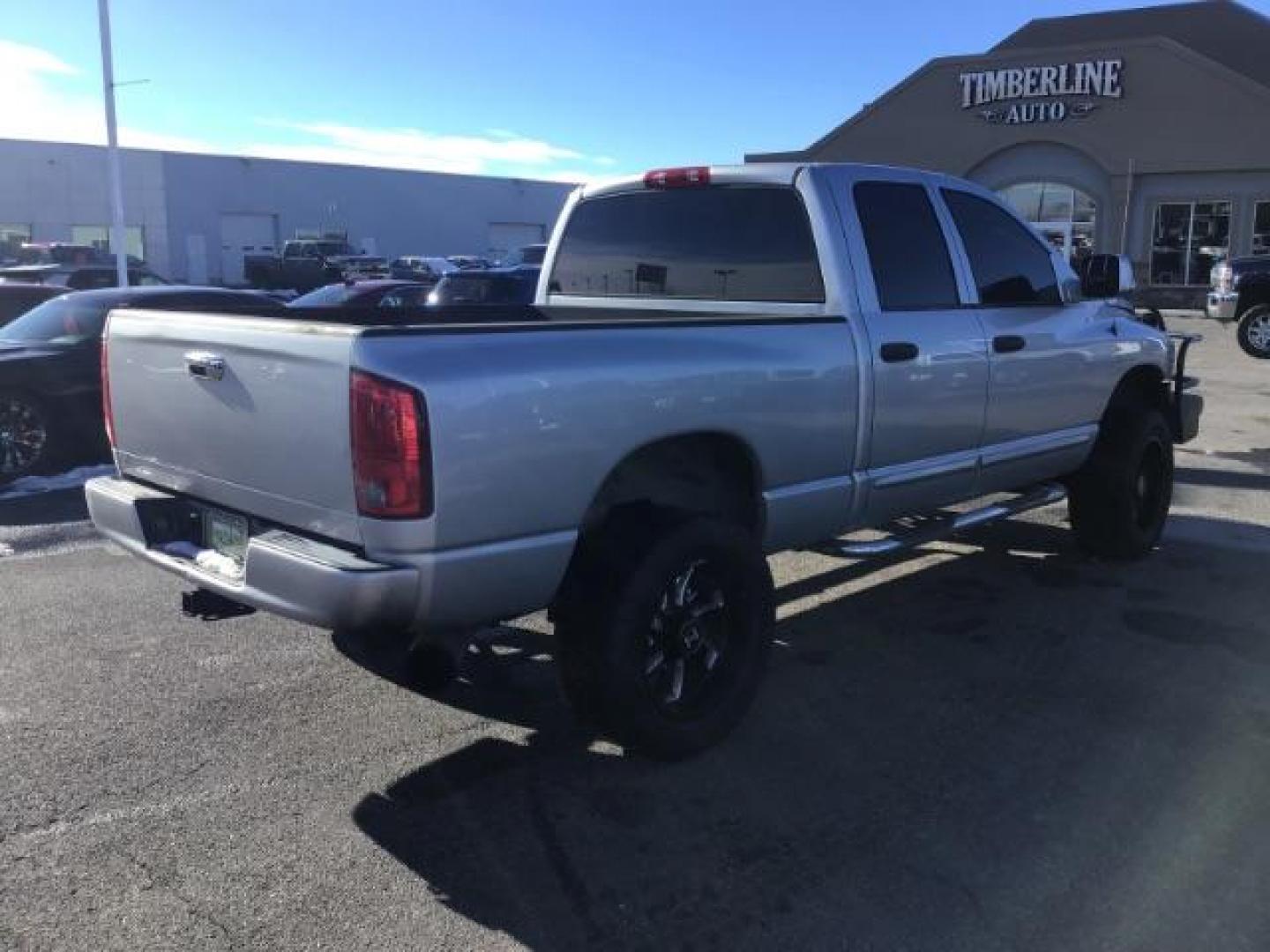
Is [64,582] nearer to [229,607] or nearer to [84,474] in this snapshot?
[229,607]

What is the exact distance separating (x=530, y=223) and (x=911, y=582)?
62141 millimetres

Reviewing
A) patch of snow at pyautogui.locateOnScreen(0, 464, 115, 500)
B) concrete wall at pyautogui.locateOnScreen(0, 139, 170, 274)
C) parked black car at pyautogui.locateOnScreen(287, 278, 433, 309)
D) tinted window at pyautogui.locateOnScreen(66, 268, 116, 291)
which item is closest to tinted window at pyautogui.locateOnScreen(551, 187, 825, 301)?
patch of snow at pyautogui.locateOnScreen(0, 464, 115, 500)

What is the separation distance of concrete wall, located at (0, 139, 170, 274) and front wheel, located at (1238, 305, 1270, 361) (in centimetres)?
4517

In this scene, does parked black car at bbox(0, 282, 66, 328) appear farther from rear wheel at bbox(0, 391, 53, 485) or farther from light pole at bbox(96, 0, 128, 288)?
light pole at bbox(96, 0, 128, 288)

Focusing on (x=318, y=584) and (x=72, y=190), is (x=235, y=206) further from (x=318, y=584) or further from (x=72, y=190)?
(x=318, y=584)

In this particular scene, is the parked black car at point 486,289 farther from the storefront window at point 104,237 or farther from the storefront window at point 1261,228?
the storefront window at point 104,237

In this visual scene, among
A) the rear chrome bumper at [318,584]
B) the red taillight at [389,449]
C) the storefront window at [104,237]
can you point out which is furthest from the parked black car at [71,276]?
the storefront window at [104,237]

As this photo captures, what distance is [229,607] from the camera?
394 cm

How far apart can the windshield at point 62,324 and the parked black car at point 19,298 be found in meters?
2.22

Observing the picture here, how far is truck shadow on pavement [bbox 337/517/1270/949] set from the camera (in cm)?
310

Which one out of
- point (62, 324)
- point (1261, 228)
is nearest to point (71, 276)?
point (62, 324)

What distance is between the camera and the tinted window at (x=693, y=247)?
4773 mm

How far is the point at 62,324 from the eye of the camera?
973cm

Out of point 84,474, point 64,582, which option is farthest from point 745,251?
point 84,474
